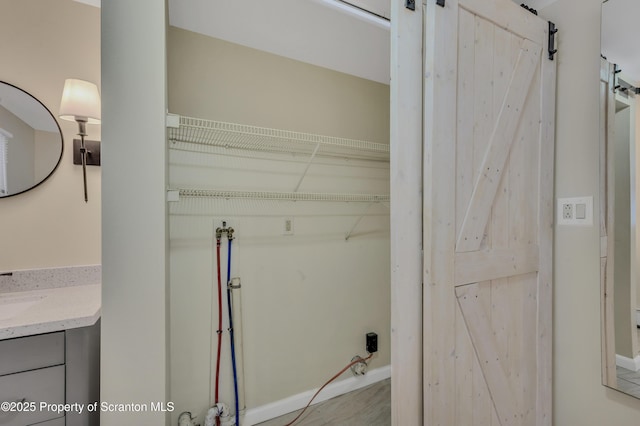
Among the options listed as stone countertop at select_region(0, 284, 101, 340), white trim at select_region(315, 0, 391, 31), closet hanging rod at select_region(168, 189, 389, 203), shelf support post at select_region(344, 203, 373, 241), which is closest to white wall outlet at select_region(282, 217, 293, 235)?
closet hanging rod at select_region(168, 189, 389, 203)

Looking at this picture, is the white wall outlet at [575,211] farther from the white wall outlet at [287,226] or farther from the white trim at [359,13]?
the white wall outlet at [287,226]

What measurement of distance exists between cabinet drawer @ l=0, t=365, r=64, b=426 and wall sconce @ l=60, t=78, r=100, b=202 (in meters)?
0.92

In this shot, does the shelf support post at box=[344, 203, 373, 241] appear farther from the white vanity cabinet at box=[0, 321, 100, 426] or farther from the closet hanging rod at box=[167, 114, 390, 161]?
the white vanity cabinet at box=[0, 321, 100, 426]

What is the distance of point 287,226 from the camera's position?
78.7 inches

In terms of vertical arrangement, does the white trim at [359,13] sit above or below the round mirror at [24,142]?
above

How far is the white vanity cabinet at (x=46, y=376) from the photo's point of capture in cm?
101

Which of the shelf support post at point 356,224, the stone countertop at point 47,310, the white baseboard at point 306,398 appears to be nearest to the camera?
the stone countertop at point 47,310

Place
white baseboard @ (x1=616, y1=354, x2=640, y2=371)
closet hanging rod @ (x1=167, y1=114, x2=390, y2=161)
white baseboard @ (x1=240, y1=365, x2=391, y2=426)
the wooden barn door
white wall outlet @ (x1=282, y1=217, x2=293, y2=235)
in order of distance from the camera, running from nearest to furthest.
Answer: the wooden barn door
white baseboard @ (x1=616, y1=354, x2=640, y2=371)
closet hanging rod @ (x1=167, y1=114, x2=390, y2=161)
white baseboard @ (x1=240, y1=365, x2=391, y2=426)
white wall outlet @ (x1=282, y1=217, x2=293, y2=235)

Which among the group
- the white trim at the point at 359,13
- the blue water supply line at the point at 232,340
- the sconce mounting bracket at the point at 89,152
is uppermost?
the white trim at the point at 359,13

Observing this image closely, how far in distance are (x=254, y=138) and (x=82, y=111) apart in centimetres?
92

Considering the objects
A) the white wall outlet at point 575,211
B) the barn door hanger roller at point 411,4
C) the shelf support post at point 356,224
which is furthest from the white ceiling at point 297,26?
the white wall outlet at point 575,211

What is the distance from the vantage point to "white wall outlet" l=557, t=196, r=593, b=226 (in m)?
1.40

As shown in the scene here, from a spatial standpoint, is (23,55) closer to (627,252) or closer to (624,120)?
(624,120)

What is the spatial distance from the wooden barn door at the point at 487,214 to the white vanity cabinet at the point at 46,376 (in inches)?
54.8
